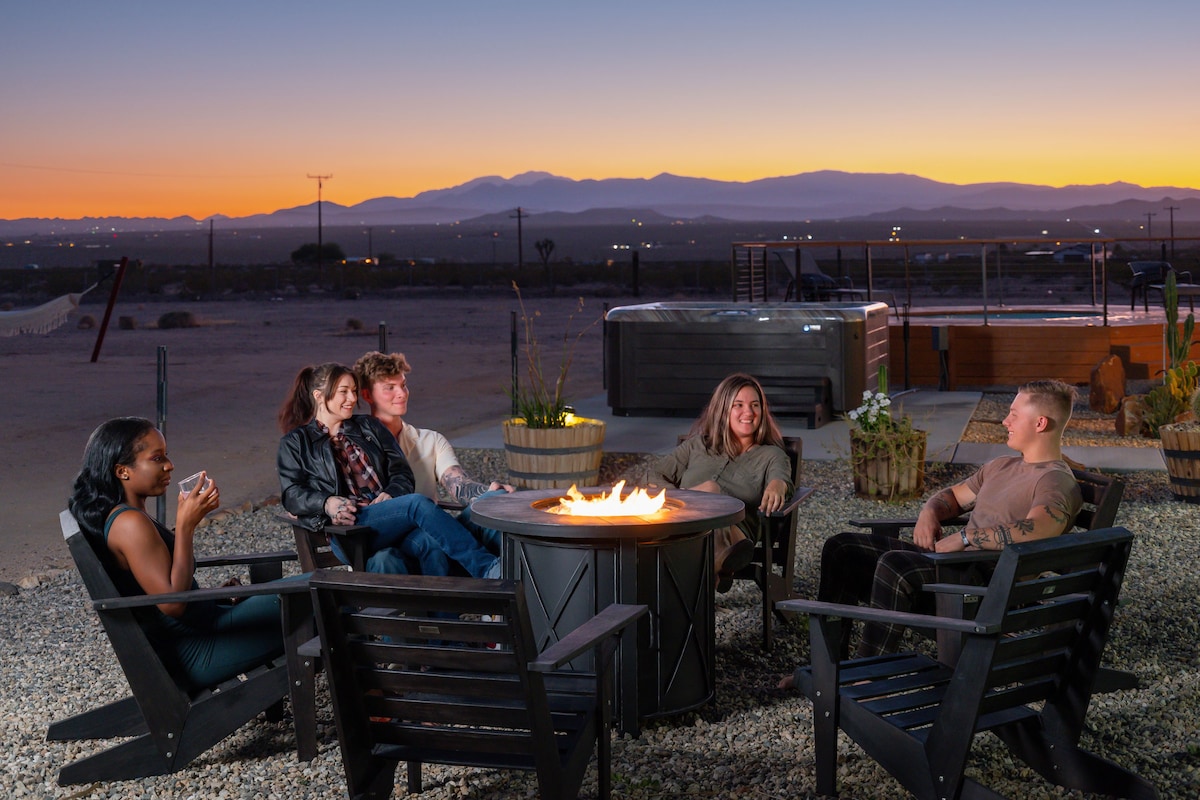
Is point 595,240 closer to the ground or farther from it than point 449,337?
farther from it

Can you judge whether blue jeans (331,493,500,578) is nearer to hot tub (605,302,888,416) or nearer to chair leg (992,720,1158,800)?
chair leg (992,720,1158,800)

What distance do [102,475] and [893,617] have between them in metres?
2.04

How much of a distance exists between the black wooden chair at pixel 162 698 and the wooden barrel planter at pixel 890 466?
4629 millimetres

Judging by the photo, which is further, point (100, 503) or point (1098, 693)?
point (1098, 693)

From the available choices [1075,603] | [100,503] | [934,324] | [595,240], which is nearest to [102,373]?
[934,324]

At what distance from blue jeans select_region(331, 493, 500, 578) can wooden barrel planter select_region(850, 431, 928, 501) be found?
11.9ft

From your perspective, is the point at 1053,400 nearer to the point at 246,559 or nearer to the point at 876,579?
the point at 876,579

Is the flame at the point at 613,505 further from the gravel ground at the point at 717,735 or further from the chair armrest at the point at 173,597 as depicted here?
the chair armrest at the point at 173,597

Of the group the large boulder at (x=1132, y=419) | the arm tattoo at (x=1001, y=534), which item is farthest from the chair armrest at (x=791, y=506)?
the large boulder at (x=1132, y=419)

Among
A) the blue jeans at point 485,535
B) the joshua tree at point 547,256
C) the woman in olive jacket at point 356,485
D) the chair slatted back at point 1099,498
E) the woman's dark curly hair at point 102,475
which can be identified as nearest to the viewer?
the woman's dark curly hair at point 102,475

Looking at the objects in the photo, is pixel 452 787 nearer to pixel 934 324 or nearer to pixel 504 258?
pixel 934 324

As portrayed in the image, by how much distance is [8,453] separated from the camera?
973 cm

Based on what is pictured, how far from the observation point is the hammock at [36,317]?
13.7 m

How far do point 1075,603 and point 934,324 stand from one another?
1066cm
